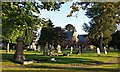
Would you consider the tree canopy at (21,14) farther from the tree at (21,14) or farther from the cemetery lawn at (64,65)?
the cemetery lawn at (64,65)

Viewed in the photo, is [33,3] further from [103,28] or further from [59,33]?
[103,28]

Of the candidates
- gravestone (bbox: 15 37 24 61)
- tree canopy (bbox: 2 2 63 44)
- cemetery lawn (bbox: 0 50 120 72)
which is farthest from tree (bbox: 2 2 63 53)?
gravestone (bbox: 15 37 24 61)

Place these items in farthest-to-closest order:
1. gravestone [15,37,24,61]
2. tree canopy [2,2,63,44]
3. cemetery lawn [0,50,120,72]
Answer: gravestone [15,37,24,61]
cemetery lawn [0,50,120,72]
tree canopy [2,2,63,44]

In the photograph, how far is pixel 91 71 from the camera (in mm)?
16031

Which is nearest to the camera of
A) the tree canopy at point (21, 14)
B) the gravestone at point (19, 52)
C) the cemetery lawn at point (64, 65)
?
the tree canopy at point (21, 14)

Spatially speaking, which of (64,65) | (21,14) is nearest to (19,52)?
(64,65)

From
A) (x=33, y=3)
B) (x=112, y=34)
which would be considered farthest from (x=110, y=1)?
(x=112, y=34)

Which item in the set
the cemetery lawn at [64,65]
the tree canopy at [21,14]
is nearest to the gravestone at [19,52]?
the cemetery lawn at [64,65]

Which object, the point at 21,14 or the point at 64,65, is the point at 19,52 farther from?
the point at 21,14

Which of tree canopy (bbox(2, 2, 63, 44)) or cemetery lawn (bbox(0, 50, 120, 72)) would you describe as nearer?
tree canopy (bbox(2, 2, 63, 44))

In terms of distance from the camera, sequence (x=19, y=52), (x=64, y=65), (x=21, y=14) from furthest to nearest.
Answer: (x=19, y=52), (x=64, y=65), (x=21, y=14)

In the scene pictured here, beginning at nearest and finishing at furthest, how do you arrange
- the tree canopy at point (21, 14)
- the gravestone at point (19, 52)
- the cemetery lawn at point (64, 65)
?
the tree canopy at point (21, 14) < the cemetery lawn at point (64, 65) < the gravestone at point (19, 52)

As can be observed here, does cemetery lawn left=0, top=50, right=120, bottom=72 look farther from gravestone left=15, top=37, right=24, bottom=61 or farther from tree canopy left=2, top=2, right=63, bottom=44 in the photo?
tree canopy left=2, top=2, right=63, bottom=44

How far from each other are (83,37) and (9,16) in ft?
197
